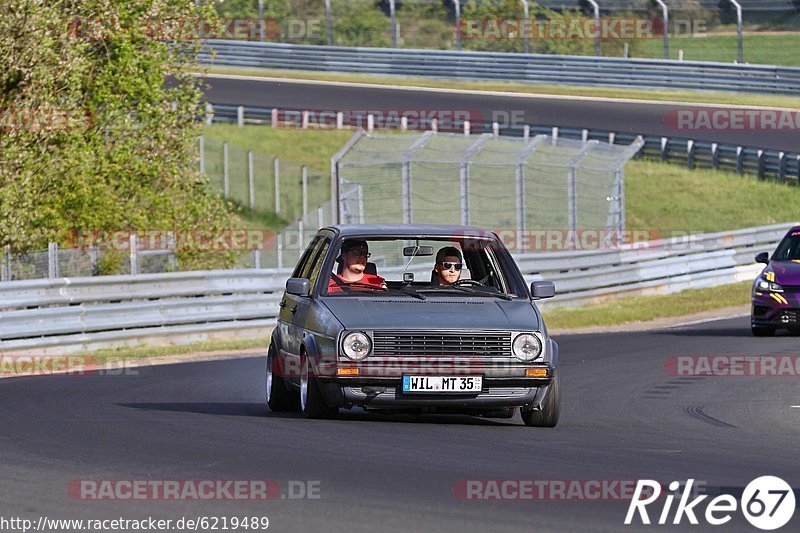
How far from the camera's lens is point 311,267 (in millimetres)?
12430

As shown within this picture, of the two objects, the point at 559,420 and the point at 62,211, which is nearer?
the point at 559,420

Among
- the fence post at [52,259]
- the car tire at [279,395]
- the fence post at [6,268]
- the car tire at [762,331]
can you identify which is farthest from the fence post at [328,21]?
the car tire at [279,395]

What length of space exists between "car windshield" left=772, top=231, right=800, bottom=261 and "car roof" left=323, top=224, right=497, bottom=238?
1014 centimetres

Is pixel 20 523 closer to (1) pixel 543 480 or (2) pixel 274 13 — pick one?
(1) pixel 543 480

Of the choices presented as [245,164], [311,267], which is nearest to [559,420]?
[311,267]

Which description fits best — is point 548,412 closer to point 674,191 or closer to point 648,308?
point 648,308

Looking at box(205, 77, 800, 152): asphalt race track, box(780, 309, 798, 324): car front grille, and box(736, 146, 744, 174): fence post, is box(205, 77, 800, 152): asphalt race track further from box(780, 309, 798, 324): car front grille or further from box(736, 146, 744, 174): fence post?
box(780, 309, 798, 324): car front grille

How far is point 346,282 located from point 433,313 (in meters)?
1.06

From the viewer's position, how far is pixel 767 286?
2067 centimetres

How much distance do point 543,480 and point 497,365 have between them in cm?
257

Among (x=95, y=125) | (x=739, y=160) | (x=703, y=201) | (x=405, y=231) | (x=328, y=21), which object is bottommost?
(x=703, y=201)

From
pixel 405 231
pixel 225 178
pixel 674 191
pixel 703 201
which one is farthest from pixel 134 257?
pixel 674 191

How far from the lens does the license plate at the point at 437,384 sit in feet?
35.3

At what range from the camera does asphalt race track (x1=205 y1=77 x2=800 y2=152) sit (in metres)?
42.8
